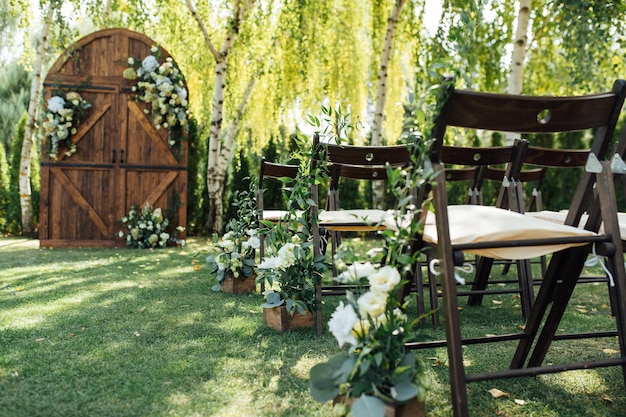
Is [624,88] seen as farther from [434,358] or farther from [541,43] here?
[541,43]

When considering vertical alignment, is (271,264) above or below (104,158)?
below

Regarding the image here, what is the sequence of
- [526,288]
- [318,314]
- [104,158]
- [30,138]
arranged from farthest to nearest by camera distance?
[30,138] < [104,158] < [526,288] < [318,314]

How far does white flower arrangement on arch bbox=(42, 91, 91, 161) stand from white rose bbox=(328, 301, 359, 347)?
20.8 ft

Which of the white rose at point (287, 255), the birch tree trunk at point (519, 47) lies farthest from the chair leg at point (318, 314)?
the birch tree trunk at point (519, 47)

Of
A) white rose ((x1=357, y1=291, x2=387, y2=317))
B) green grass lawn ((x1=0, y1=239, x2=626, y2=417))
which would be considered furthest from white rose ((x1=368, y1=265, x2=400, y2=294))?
green grass lawn ((x1=0, y1=239, x2=626, y2=417))

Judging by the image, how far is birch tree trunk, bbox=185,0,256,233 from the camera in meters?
7.37

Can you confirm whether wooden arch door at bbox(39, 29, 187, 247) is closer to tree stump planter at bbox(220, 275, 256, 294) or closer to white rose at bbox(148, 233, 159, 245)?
white rose at bbox(148, 233, 159, 245)

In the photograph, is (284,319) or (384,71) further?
(384,71)

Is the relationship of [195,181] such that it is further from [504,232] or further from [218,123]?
[504,232]

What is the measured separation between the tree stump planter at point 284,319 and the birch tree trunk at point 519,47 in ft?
13.7

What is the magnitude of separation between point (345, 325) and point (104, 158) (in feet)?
21.0

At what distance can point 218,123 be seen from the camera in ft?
25.3

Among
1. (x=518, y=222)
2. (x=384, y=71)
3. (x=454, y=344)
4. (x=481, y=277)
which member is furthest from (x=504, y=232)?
(x=384, y=71)

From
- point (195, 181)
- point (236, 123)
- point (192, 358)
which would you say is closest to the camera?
point (192, 358)
